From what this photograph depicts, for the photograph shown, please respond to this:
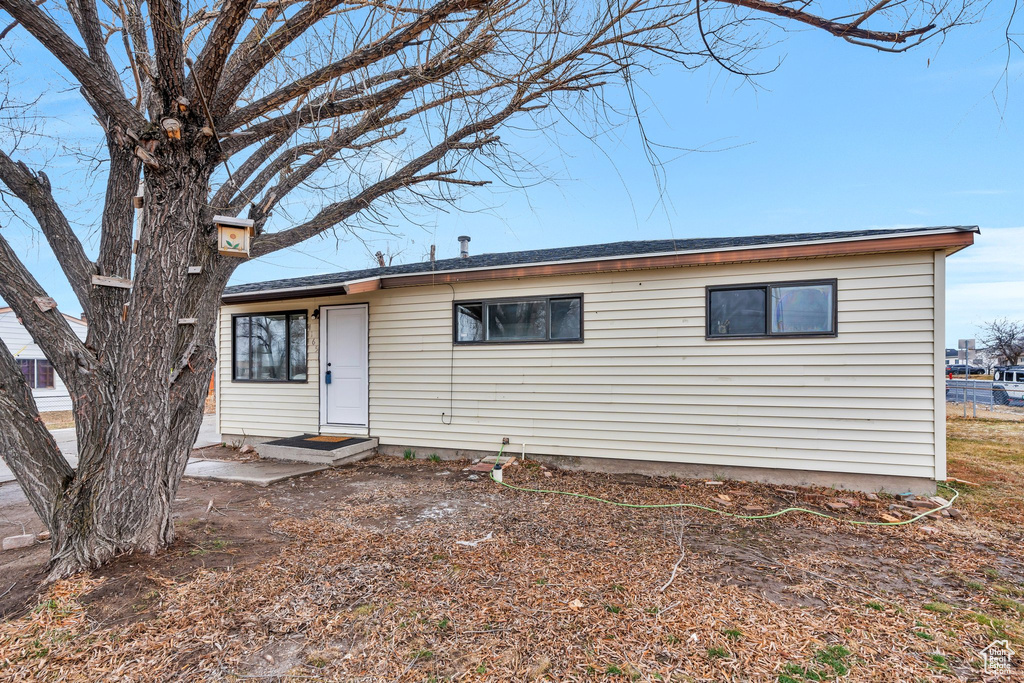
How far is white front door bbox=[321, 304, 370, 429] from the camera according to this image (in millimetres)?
7465

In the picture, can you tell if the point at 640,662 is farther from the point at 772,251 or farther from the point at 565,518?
the point at 772,251

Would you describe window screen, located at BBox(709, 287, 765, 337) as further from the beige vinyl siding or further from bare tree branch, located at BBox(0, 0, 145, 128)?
bare tree branch, located at BBox(0, 0, 145, 128)

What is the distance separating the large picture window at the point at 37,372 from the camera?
1462 cm

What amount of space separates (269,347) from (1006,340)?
129ft

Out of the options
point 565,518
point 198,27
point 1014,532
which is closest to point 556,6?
point 198,27

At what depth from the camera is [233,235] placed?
3.38 m

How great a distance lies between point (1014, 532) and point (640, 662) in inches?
162

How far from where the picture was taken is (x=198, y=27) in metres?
3.97

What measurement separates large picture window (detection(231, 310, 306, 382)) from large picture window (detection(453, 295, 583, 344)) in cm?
298

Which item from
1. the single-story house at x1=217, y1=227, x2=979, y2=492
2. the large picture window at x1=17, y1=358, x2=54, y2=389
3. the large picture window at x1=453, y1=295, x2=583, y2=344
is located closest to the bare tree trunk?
the single-story house at x1=217, y1=227, x2=979, y2=492

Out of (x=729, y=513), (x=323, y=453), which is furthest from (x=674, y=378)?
(x=323, y=453)

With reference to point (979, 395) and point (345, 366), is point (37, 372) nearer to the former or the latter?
point (345, 366)

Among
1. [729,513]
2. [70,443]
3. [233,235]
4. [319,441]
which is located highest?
[233,235]

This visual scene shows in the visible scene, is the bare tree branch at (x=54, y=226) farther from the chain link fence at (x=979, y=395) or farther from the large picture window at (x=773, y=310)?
the chain link fence at (x=979, y=395)
